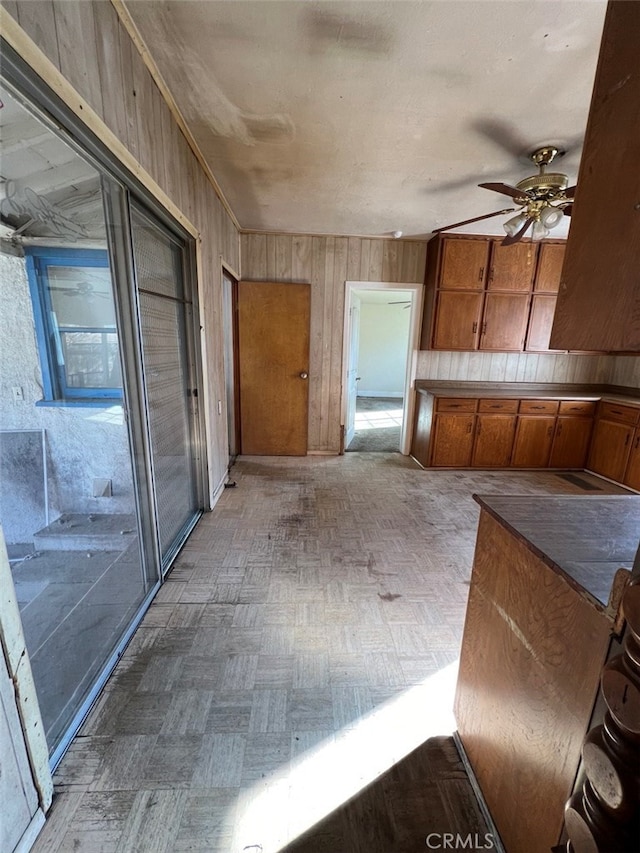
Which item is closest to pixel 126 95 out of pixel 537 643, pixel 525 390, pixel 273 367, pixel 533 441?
pixel 537 643

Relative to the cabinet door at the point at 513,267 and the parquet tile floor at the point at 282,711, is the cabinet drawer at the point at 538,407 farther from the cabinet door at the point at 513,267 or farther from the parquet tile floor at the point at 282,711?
the parquet tile floor at the point at 282,711

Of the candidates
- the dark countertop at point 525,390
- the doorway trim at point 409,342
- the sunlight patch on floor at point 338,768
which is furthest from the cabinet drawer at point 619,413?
the sunlight patch on floor at point 338,768

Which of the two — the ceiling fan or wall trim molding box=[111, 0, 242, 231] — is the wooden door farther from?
the ceiling fan

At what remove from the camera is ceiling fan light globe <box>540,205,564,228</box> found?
2163mm

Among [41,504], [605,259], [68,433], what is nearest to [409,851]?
[605,259]

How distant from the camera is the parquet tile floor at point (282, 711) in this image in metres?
1.02

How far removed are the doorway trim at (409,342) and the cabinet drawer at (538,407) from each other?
1.17m

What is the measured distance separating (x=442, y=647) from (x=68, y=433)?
2.02 m

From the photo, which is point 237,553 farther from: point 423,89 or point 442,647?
point 423,89

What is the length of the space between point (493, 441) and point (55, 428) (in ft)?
12.5

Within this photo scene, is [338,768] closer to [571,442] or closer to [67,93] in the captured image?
[67,93]

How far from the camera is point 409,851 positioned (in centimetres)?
98

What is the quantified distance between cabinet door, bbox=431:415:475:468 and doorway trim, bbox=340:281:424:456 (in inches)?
22.9

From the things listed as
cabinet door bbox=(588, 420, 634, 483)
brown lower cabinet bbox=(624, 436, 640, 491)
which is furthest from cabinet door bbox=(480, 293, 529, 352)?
brown lower cabinet bbox=(624, 436, 640, 491)
